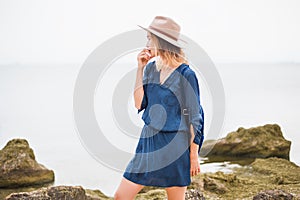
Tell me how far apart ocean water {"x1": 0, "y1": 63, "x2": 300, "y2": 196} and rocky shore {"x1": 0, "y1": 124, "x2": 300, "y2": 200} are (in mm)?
210

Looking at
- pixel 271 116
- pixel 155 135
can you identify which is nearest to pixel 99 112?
pixel 271 116

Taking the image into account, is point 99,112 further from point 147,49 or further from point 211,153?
point 147,49

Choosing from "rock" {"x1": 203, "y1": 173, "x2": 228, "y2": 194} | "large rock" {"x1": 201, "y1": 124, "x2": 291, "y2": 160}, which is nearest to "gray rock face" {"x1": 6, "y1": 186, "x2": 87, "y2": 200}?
"rock" {"x1": 203, "y1": 173, "x2": 228, "y2": 194}

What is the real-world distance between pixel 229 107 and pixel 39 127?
2612 millimetres

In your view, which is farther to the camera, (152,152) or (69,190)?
(69,190)

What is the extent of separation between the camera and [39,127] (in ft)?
20.5

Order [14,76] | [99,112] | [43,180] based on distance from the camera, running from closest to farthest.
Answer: [43,180] → [99,112] → [14,76]

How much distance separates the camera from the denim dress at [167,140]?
223 centimetres

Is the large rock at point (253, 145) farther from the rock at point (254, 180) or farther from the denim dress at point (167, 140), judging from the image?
the denim dress at point (167, 140)

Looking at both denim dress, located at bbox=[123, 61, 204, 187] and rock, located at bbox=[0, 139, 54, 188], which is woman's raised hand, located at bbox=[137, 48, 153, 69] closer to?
denim dress, located at bbox=[123, 61, 204, 187]

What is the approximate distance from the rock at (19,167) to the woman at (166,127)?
1917 mm

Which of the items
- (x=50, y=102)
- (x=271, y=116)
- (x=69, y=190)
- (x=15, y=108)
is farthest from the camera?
(x=50, y=102)

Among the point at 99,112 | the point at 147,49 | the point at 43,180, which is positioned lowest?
the point at 43,180

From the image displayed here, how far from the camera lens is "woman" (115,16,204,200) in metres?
2.22
